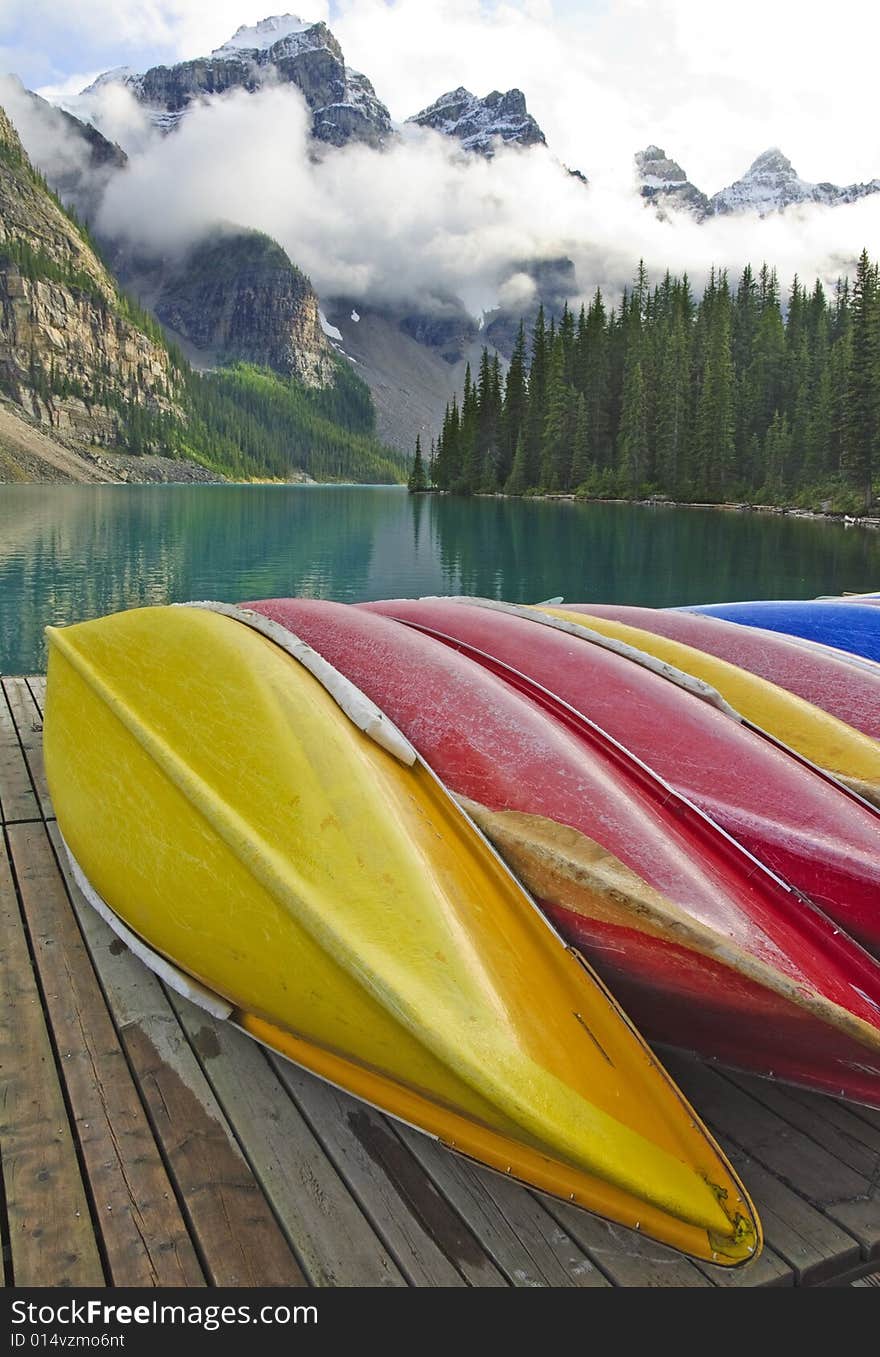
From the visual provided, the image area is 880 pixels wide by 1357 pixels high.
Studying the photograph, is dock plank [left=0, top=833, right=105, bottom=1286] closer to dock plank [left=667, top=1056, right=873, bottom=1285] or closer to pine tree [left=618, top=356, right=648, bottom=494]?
dock plank [left=667, top=1056, right=873, bottom=1285]

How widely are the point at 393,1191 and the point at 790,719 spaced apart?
2.94 meters

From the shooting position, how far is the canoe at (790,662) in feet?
15.1

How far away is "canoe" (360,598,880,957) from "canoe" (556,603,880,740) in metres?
1.01

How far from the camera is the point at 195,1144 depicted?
270 centimetres

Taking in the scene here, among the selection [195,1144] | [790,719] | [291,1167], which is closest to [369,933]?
[291,1167]

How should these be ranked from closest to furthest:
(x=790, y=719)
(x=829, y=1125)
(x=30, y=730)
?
(x=829, y=1125), (x=790, y=719), (x=30, y=730)

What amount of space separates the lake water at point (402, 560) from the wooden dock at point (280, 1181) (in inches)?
592

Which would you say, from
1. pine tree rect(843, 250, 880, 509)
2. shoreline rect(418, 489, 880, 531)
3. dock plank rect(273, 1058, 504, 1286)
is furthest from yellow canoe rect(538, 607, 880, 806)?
pine tree rect(843, 250, 880, 509)

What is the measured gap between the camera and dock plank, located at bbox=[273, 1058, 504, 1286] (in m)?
2.30

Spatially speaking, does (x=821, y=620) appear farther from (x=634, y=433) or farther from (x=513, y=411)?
(x=513, y=411)

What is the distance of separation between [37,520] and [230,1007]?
50072mm

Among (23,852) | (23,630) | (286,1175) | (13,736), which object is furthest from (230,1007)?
(23,630)

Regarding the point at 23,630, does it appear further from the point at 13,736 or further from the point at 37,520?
the point at 37,520

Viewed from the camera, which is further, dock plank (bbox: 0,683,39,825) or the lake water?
the lake water
